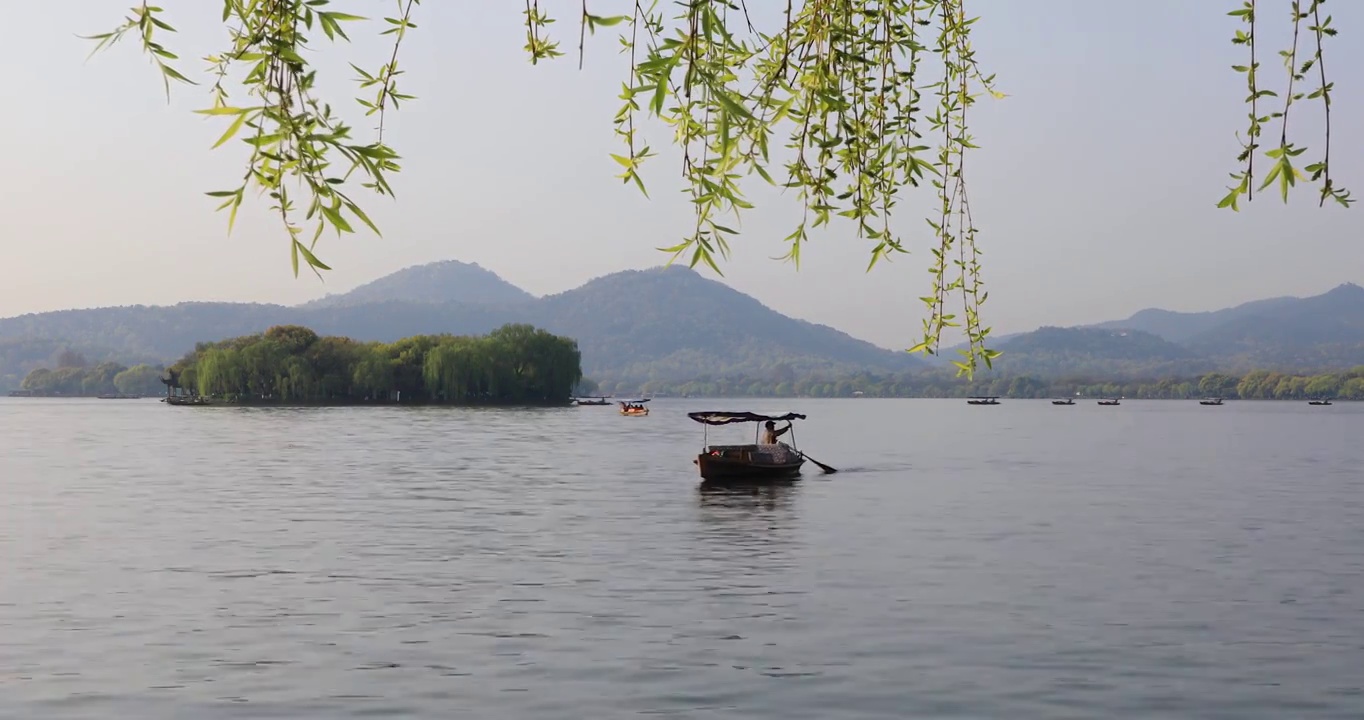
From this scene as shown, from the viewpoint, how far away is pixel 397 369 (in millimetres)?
184250

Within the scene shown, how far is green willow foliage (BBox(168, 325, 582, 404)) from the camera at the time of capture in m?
178

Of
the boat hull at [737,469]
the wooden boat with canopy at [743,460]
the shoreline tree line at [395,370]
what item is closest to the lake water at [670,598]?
the boat hull at [737,469]

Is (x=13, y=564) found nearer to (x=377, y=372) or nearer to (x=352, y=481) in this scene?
(x=352, y=481)

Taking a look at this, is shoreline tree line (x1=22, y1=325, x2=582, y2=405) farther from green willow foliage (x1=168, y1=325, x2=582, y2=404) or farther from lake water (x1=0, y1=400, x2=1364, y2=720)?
lake water (x1=0, y1=400, x2=1364, y2=720)

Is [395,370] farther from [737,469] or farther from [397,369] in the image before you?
[737,469]

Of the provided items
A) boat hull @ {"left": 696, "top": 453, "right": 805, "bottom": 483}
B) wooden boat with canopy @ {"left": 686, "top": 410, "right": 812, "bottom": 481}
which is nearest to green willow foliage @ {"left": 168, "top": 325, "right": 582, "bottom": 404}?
wooden boat with canopy @ {"left": 686, "top": 410, "right": 812, "bottom": 481}

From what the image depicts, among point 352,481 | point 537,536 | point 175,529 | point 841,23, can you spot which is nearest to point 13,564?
point 175,529

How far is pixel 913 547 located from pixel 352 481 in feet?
111

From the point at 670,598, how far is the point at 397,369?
15820cm

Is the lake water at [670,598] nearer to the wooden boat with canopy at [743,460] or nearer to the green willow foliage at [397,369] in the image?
the wooden boat with canopy at [743,460]

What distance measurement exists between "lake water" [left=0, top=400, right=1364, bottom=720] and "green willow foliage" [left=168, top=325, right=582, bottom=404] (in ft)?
349

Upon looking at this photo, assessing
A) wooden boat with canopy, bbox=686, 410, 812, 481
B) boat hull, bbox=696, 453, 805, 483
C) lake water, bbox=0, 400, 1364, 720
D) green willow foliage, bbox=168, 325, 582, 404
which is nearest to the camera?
lake water, bbox=0, 400, 1364, 720

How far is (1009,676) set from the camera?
2198 cm

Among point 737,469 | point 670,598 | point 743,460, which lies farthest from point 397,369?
point 670,598
